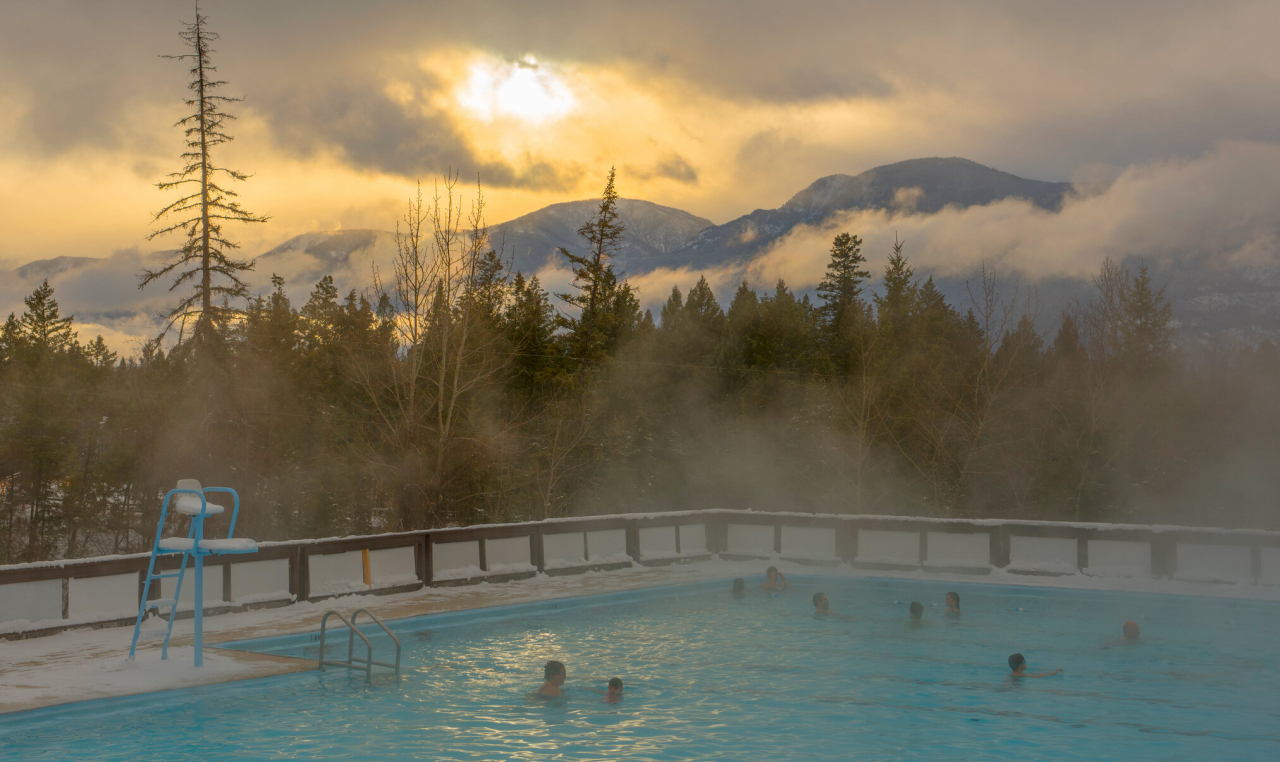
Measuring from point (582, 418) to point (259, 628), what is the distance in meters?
23.8

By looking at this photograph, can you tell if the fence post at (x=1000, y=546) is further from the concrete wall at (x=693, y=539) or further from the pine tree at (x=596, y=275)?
the pine tree at (x=596, y=275)

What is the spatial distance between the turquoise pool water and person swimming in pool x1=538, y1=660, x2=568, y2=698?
169mm

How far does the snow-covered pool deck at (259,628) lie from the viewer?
345 inches

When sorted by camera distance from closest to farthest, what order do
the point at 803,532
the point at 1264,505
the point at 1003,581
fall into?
1. the point at 1003,581
2. the point at 803,532
3. the point at 1264,505

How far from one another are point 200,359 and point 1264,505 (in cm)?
4008

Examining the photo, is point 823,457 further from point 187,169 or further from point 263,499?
point 187,169

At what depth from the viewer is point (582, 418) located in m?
35.2

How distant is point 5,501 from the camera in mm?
38625

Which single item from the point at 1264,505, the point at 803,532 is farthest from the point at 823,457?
the point at 803,532

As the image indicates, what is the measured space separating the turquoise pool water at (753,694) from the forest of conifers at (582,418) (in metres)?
13.0

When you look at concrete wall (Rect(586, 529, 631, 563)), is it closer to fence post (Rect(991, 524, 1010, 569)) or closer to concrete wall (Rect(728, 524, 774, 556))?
concrete wall (Rect(728, 524, 774, 556))

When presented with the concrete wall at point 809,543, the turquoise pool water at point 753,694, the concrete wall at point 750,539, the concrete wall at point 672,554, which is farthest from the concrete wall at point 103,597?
the concrete wall at point 809,543

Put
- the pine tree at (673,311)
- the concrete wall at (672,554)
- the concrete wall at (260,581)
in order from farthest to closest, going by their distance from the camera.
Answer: the pine tree at (673,311)
the concrete wall at (260,581)
the concrete wall at (672,554)

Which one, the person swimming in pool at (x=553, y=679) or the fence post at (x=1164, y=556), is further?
the fence post at (x=1164, y=556)
